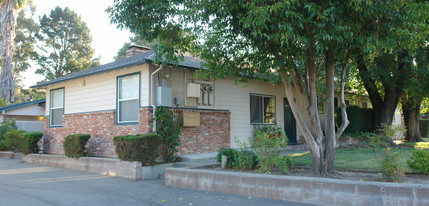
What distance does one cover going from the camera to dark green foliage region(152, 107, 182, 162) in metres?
9.76

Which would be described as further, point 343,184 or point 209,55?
point 209,55

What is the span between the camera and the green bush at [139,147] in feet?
28.0

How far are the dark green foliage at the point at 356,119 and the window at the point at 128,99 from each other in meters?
10.1

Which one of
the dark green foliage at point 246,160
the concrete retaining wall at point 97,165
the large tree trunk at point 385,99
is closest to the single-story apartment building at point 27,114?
the concrete retaining wall at point 97,165

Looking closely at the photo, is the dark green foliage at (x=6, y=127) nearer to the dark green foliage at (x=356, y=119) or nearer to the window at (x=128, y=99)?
the window at (x=128, y=99)

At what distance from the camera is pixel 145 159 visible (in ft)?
28.5

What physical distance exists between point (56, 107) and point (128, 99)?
5088 millimetres

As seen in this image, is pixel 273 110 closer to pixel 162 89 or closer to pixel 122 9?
pixel 162 89

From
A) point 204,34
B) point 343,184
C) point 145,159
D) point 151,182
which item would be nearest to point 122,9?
point 204,34

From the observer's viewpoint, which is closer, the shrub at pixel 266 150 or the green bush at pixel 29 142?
the shrub at pixel 266 150

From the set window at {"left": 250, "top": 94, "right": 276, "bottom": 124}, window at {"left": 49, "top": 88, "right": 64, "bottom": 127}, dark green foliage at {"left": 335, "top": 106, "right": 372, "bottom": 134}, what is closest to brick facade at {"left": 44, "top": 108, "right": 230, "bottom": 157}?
window at {"left": 49, "top": 88, "right": 64, "bottom": 127}

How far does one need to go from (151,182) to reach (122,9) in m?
4.49

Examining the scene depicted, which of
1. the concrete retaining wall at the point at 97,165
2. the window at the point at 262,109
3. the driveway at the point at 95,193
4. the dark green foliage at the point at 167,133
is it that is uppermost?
the window at the point at 262,109

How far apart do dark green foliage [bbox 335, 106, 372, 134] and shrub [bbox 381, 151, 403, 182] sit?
1009 cm
